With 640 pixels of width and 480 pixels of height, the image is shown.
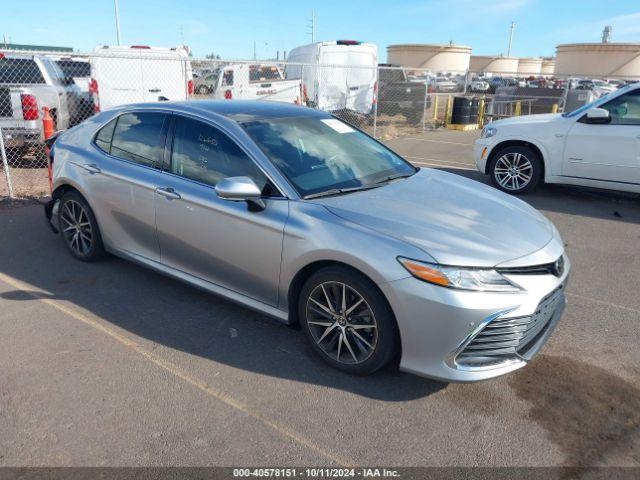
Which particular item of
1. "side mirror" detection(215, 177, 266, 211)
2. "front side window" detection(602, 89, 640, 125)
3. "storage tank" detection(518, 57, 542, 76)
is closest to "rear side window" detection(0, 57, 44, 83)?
"side mirror" detection(215, 177, 266, 211)

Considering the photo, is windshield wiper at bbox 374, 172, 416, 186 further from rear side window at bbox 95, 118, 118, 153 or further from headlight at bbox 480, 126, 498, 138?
headlight at bbox 480, 126, 498, 138

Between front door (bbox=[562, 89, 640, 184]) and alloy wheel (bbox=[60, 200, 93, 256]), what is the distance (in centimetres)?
634

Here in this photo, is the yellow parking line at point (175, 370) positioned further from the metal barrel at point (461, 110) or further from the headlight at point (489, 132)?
the metal barrel at point (461, 110)

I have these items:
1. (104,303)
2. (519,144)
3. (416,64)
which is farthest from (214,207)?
(416,64)

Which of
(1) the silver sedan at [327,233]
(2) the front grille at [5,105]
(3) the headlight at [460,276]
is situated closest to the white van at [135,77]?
(2) the front grille at [5,105]

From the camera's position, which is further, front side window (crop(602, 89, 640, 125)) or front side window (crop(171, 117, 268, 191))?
front side window (crop(602, 89, 640, 125))

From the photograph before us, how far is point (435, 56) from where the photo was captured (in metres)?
57.2

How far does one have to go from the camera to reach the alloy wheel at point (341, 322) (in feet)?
10.1

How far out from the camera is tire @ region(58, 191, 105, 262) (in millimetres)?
4777

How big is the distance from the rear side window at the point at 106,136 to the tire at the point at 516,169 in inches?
227

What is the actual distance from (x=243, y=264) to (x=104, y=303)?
1.43 meters

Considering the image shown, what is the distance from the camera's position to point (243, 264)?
358 centimetres

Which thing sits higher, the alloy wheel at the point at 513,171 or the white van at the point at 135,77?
the white van at the point at 135,77

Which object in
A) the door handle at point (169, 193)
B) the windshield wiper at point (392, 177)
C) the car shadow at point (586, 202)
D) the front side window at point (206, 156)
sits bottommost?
the car shadow at point (586, 202)
